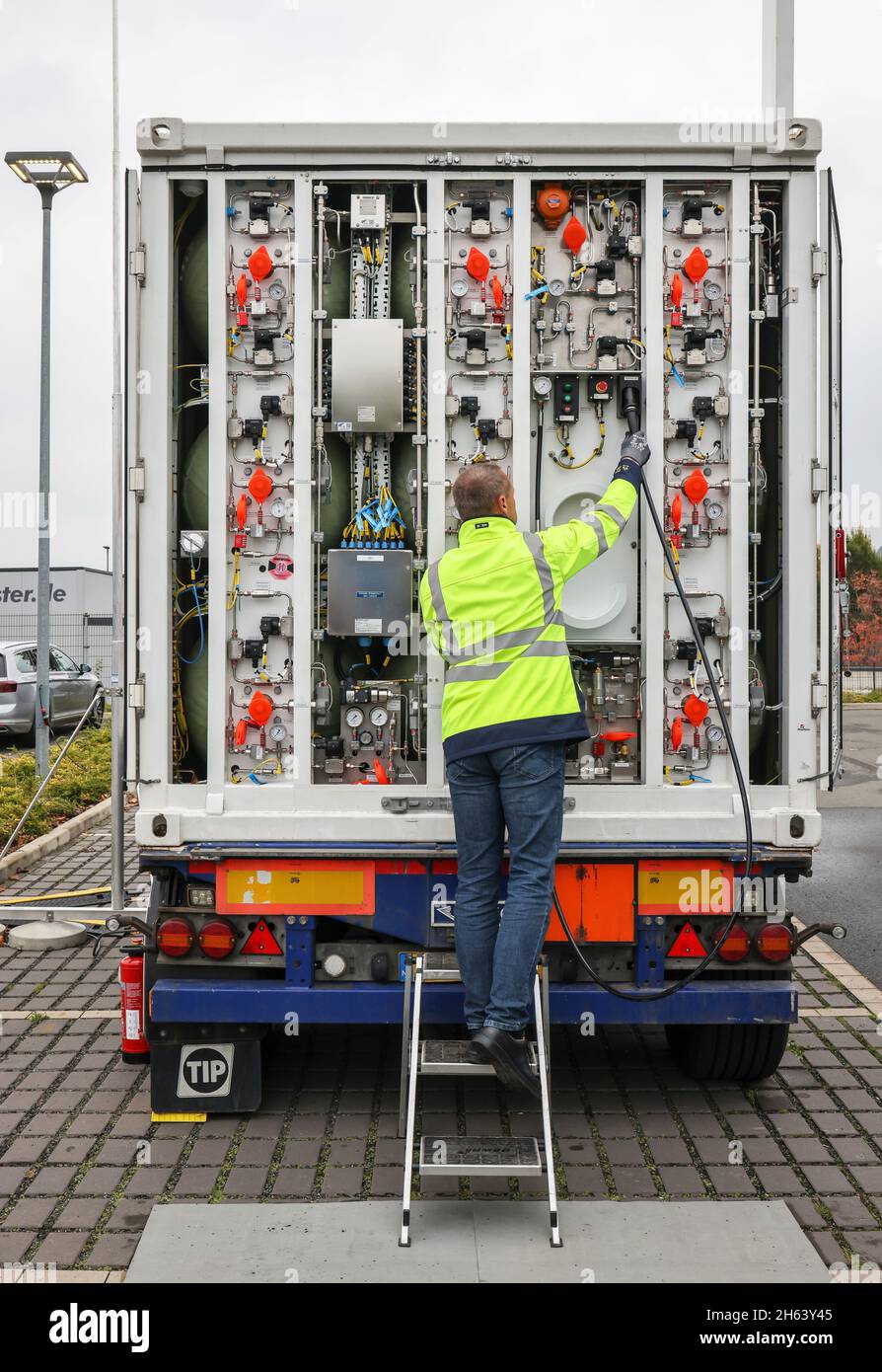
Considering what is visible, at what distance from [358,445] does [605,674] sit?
128 centimetres

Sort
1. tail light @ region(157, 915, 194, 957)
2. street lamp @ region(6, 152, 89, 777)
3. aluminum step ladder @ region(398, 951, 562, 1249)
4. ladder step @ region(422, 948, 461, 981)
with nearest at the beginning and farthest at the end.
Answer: aluminum step ladder @ region(398, 951, 562, 1249) → ladder step @ region(422, 948, 461, 981) → tail light @ region(157, 915, 194, 957) → street lamp @ region(6, 152, 89, 777)

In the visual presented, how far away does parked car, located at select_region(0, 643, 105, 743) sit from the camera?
17.6 meters

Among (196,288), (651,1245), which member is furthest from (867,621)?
(651,1245)

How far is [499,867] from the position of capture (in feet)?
14.0

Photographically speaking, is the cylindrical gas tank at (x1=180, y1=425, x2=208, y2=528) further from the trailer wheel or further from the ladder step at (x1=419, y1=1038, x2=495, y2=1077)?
the trailer wheel

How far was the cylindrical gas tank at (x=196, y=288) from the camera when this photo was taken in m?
4.56

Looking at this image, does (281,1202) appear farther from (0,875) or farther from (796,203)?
(0,875)

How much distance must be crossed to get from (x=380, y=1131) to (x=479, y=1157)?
2.77 ft

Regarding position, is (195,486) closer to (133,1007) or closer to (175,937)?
(175,937)

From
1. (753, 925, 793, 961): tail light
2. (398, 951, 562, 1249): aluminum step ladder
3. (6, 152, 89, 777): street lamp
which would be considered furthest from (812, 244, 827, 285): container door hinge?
(6, 152, 89, 777): street lamp

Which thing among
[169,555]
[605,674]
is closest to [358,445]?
[169,555]

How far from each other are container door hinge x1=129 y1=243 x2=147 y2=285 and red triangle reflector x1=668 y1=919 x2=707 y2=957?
3.13 meters

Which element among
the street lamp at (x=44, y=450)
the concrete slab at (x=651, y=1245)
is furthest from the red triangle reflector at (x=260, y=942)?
the street lamp at (x=44, y=450)

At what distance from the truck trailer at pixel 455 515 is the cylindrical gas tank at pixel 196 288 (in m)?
0.02
